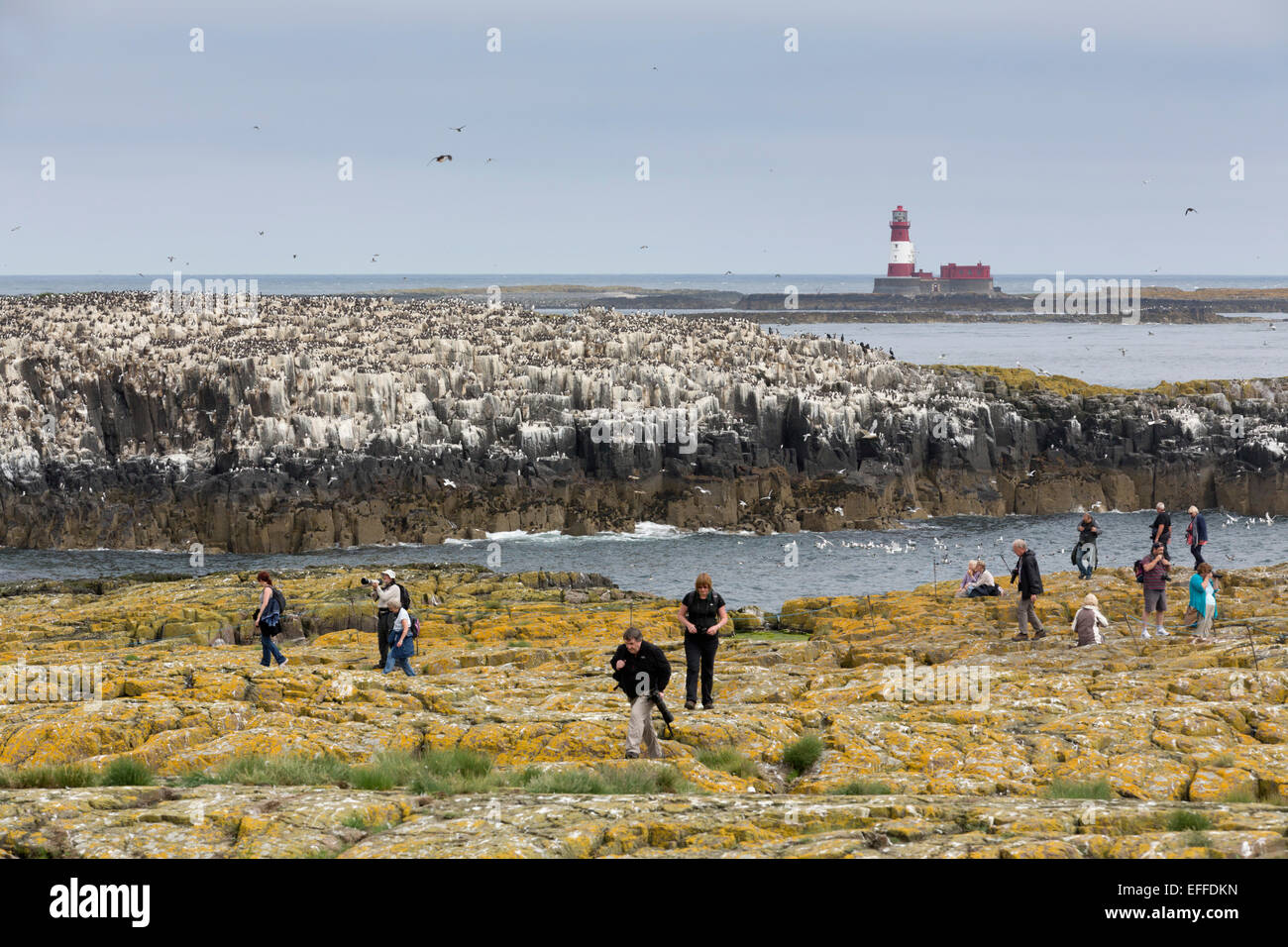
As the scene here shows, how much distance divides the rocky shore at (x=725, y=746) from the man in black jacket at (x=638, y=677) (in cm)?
68

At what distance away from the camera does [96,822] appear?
476 inches

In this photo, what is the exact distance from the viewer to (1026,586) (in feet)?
82.6

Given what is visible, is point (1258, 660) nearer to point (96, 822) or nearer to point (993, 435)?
point (96, 822)

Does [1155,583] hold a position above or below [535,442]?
below

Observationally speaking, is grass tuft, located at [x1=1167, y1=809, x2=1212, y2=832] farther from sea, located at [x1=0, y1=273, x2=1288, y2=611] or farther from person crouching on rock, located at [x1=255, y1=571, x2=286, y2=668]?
sea, located at [x1=0, y1=273, x2=1288, y2=611]

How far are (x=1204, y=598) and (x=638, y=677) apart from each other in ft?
49.0

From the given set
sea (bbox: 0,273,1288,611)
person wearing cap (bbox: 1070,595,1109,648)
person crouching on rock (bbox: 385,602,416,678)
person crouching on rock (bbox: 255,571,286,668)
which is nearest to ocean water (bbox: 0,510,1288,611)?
sea (bbox: 0,273,1288,611)

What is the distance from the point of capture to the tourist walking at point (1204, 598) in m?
25.0

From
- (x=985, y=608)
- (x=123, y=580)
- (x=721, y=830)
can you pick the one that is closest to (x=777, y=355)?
(x=123, y=580)

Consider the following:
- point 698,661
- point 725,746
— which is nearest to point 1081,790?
point 725,746

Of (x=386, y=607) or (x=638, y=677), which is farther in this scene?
(x=386, y=607)

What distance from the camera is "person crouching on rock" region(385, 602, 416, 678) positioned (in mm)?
23812

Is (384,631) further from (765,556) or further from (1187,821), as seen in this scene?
(765,556)
